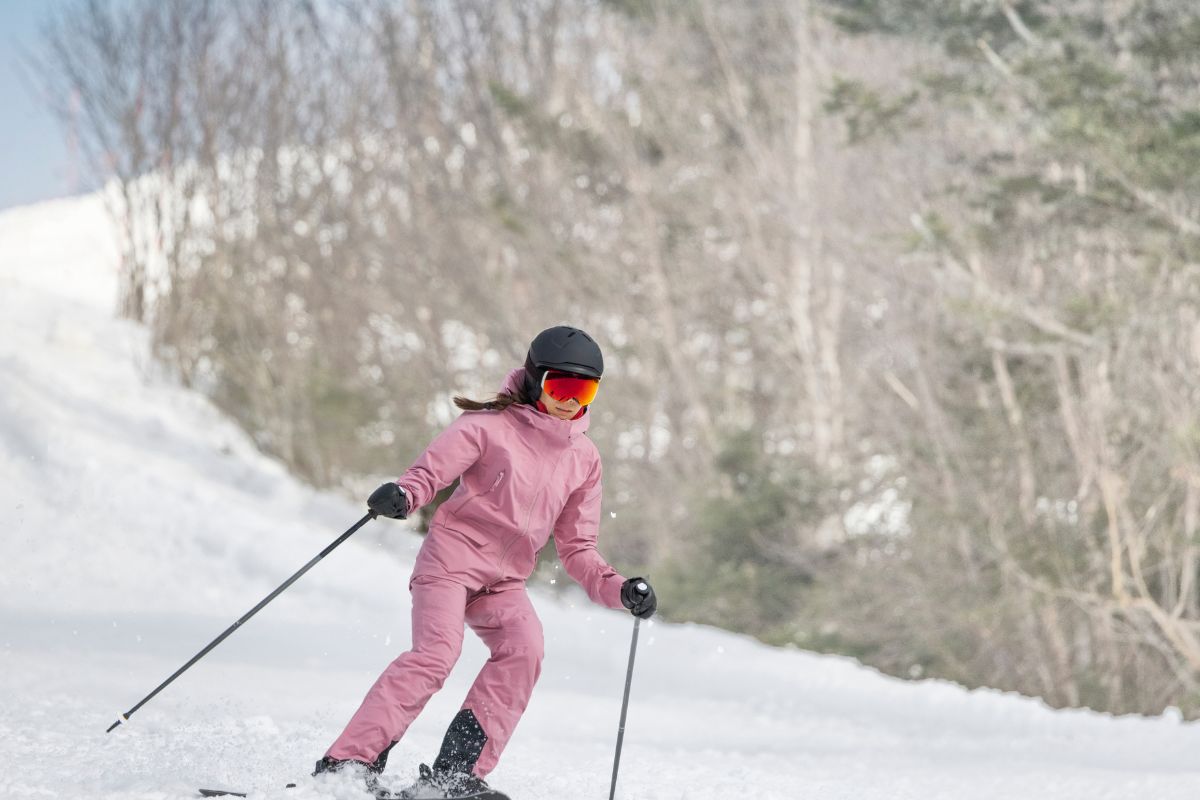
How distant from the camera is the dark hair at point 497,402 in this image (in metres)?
3.84

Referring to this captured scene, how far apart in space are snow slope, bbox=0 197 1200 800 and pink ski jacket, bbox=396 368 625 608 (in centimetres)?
69

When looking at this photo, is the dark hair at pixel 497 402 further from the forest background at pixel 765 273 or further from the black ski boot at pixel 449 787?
the forest background at pixel 765 273

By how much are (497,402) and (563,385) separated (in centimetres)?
19

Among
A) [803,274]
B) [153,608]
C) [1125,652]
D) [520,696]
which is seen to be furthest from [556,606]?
[803,274]

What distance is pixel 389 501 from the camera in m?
3.49

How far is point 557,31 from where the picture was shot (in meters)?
19.4

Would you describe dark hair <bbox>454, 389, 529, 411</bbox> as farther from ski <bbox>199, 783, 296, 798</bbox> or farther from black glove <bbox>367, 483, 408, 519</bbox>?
ski <bbox>199, 783, 296, 798</bbox>

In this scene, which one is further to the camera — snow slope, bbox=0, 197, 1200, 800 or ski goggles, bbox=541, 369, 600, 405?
snow slope, bbox=0, 197, 1200, 800

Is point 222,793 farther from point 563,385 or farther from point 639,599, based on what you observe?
point 563,385

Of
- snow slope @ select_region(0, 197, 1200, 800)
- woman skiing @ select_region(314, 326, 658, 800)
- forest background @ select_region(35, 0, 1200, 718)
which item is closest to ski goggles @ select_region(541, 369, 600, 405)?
woman skiing @ select_region(314, 326, 658, 800)

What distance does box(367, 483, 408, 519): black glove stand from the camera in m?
3.49

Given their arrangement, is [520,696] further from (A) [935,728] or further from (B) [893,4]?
(B) [893,4]

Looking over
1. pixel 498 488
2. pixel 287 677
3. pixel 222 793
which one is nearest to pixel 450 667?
pixel 498 488

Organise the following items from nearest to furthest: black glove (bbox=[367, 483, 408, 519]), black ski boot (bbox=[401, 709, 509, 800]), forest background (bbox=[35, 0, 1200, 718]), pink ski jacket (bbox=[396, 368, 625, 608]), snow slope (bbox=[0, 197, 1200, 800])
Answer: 1. black glove (bbox=[367, 483, 408, 519])
2. black ski boot (bbox=[401, 709, 509, 800])
3. pink ski jacket (bbox=[396, 368, 625, 608])
4. snow slope (bbox=[0, 197, 1200, 800])
5. forest background (bbox=[35, 0, 1200, 718])
